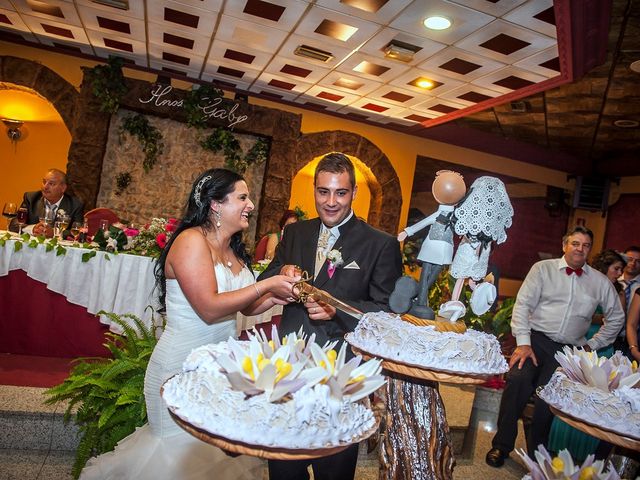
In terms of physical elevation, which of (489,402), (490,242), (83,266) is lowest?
(489,402)

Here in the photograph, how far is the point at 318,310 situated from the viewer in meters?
2.02

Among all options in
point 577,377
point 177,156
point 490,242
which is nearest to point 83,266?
point 490,242

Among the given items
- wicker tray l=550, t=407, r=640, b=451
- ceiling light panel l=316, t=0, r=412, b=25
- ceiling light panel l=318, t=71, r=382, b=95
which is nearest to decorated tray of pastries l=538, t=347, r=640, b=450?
wicker tray l=550, t=407, r=640, b=451

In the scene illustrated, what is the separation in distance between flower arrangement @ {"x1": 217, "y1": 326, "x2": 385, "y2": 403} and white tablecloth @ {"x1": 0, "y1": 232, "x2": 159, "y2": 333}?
3.02 m

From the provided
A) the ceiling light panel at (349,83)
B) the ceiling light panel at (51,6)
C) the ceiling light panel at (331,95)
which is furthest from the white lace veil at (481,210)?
the ceiling light panel at (331,95)

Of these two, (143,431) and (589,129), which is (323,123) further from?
(143,431)

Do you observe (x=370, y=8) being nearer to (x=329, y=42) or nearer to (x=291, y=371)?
(x=329, y=42)

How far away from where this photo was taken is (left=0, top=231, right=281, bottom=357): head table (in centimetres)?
409

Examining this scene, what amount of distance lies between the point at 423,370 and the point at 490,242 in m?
0.65

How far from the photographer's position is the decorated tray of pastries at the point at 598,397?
1.67 metres

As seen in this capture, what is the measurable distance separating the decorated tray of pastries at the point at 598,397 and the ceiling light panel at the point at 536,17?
3.65m

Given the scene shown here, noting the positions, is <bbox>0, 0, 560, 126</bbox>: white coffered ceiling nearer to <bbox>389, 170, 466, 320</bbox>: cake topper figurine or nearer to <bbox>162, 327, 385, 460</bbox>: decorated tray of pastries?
<bbox>389, 170, 466, 320</bbox>: cake topper figurine

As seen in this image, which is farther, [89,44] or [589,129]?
[589,129]

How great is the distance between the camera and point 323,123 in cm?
945
